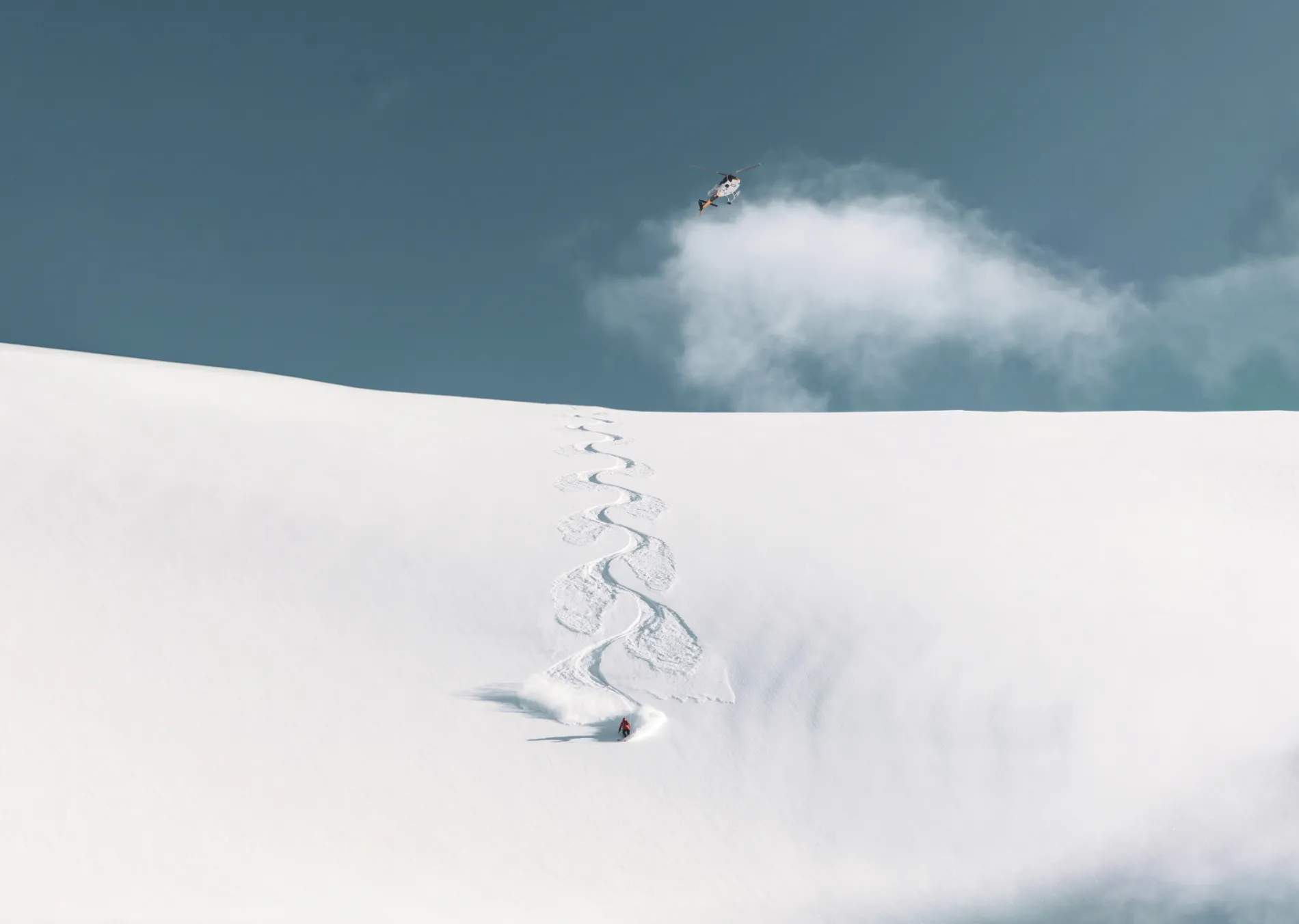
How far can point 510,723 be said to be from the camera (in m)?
11.7

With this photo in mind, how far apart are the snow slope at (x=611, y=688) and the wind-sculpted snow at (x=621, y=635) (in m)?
0.06

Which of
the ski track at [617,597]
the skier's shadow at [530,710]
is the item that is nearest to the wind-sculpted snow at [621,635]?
the ski track at [617,597]

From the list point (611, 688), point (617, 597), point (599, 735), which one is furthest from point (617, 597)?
point (599, 735)

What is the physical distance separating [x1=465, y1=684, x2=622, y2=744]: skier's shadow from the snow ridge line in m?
0.51

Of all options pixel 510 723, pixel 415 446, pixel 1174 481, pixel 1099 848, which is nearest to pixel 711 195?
pixel 415 446

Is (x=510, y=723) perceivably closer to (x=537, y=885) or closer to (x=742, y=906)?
(x=537, y=885)

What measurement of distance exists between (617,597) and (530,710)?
2.81m

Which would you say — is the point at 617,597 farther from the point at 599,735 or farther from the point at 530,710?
the point at 599,735

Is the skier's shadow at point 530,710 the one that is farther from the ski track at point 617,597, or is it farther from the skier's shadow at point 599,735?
the ski track at point 617,597

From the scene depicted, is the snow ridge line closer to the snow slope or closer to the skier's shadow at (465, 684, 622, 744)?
the snow slope

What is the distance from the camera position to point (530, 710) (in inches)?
469

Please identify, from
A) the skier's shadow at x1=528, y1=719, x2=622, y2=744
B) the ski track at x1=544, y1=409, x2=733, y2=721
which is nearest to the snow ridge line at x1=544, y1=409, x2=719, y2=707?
the ski track at x1=544, y1=409, x2=733, y2=721

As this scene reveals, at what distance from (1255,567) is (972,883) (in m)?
10.0

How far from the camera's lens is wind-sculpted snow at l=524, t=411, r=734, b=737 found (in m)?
12.1
